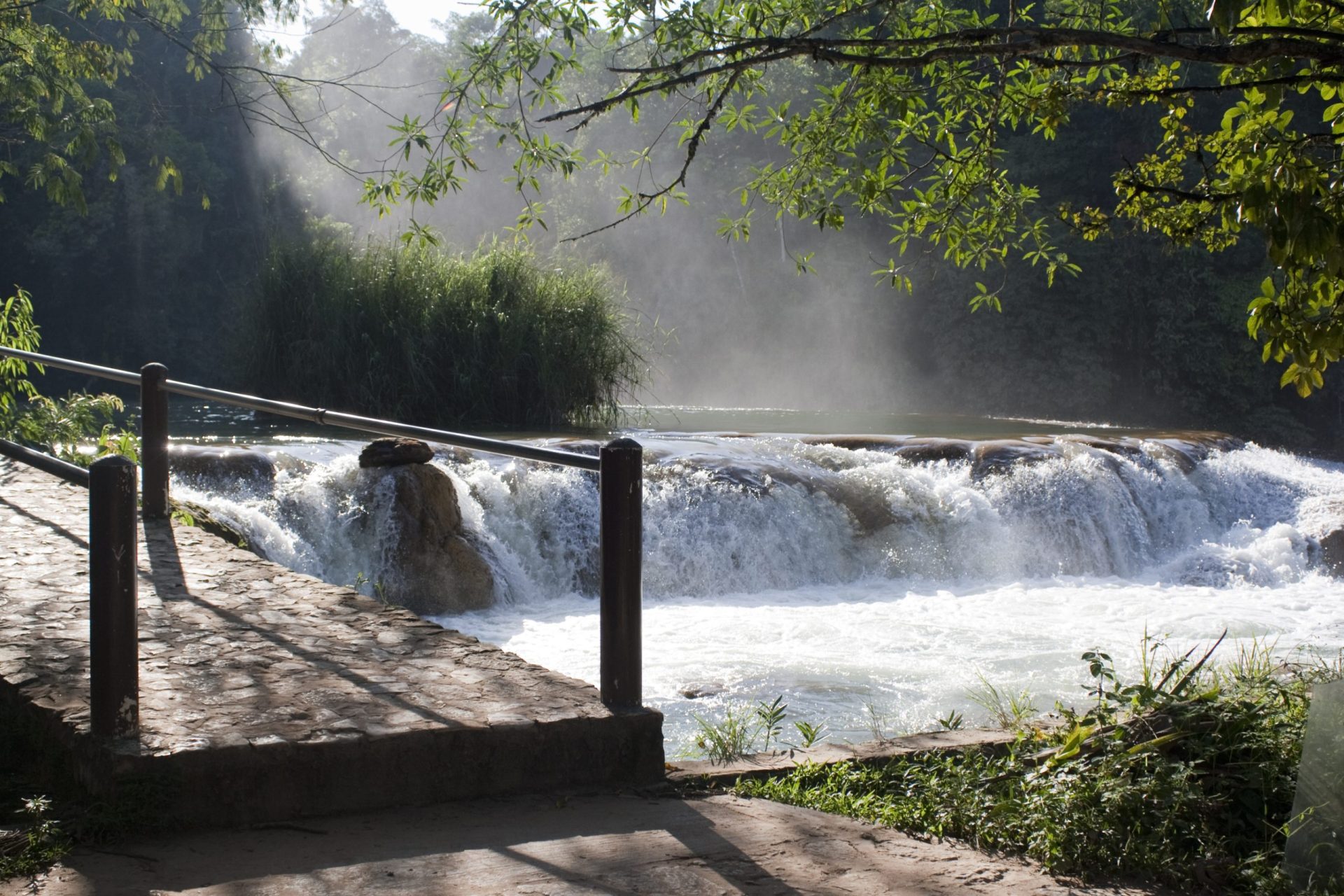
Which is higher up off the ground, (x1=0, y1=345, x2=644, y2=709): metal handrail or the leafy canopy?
the leafy canopy

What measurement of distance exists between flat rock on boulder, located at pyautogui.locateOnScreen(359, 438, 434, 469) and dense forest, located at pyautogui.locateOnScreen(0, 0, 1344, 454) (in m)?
16.3

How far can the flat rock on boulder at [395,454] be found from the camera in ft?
32.4

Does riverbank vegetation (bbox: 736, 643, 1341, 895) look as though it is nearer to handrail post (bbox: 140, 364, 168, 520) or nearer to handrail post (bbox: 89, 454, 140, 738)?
handrail post (bbox: 89, 454, 140, 738)

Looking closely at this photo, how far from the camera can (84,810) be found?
2922 millimetres

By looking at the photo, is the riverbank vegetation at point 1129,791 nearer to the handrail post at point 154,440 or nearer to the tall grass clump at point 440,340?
the handrail post at point 154,440

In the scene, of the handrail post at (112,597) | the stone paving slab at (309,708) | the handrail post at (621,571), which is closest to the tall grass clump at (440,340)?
the stone paving slab at (309,708)

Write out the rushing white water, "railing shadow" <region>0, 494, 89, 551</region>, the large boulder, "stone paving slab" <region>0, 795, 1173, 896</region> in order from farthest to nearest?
the large boulder → the rushing white water → "railing shadow" <region>0, 494, 89, 551</region> → "stone paving slab" <region>0, 795, 1173, 896</region>

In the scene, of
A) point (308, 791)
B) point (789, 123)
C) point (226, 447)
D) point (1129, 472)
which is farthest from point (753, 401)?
point (308, 791)

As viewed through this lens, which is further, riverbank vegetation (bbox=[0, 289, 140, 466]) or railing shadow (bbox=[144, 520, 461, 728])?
riverbank vegetation (bbox=[0, 289, 140, 466])

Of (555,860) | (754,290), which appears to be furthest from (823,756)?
(754,290)

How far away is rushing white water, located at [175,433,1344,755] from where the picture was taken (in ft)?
25.8

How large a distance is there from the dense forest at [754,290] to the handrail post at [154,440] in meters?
19.9

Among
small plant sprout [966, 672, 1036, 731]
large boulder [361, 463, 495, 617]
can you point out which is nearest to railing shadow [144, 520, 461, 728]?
small plant sprout [966, 672, 1036, 731]

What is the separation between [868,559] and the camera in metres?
11.2
